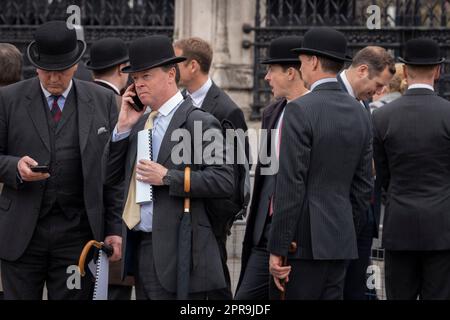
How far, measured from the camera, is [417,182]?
718 centimetres

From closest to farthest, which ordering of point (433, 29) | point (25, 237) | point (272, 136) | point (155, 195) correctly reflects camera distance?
point (155, 195) < point (25, 237) < point (272, 136) < point (433, 29)

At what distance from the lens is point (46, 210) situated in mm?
6367

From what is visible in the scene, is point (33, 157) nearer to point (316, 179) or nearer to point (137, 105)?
point (137, 105)

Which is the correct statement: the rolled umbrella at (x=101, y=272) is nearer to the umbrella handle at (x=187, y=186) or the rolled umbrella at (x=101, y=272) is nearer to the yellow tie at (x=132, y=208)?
the yellow tie at (x=132, y=208)

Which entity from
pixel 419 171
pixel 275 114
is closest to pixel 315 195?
pixel 275 114

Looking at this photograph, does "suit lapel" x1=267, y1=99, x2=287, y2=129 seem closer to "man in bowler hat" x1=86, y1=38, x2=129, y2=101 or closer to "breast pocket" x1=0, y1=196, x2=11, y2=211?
"man in bowler hat" x1=86, y1=38, x2=129, y2=101

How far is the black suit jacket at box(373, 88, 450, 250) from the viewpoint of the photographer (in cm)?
714

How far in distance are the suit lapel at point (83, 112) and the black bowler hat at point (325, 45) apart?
1.31 metres

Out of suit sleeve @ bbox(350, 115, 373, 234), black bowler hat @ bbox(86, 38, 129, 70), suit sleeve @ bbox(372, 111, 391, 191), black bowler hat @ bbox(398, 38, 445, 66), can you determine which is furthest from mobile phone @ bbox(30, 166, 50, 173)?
black bowler hat @ bbox(398, 38, 445, 66)

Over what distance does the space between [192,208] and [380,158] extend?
1.98m

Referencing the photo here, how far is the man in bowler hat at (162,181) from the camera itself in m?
5.80

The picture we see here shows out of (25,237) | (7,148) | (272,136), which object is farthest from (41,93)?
(272,136)

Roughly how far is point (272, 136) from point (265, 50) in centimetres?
638
